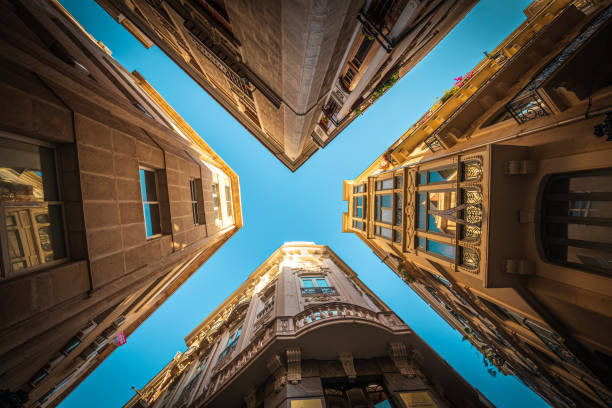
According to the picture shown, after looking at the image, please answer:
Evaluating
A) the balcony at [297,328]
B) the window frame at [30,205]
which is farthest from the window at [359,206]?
the window frame at [30,205]

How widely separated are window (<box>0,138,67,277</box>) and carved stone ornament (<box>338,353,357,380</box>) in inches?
486

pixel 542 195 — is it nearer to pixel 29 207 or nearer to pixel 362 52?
pixel 362 52

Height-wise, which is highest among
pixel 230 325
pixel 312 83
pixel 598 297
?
pixel 312 83

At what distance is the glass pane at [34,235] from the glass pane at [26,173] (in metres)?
0.25

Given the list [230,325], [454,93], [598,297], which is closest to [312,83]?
[454,93]

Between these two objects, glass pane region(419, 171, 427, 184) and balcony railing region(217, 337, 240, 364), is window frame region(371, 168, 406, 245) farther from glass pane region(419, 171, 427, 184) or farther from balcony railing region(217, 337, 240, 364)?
balcony railing region(217, 337, 240, 364)

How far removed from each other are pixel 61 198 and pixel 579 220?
42.9 feet

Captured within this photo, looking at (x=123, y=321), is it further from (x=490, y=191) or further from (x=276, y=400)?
(x=490, y=191)

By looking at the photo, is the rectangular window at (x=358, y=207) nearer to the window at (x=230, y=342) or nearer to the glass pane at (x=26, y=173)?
the window at (x=230, y=342)

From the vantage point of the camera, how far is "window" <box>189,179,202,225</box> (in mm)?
11156

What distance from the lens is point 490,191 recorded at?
6793 mm

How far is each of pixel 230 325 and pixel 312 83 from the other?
922 inches

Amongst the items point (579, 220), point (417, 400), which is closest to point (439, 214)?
point (579, 220)

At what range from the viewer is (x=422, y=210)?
11484 mm
